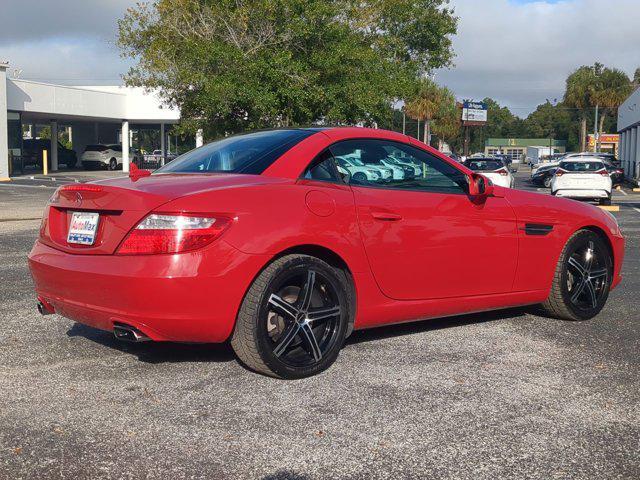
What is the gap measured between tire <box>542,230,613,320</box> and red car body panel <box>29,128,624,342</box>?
0.49 feet

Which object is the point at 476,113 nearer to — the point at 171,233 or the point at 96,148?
the point at 96,148

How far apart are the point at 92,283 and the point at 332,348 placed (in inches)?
56.8

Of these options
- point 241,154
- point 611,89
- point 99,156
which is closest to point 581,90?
point 611,89

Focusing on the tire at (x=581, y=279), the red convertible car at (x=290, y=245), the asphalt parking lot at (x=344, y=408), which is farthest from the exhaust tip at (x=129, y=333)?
the tire at (x=581, y=279)

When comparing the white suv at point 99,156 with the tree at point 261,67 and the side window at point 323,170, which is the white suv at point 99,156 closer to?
the tree at point 261,67

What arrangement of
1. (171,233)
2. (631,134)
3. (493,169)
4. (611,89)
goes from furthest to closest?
(611,89), (631,134), (493,169), (171,233)

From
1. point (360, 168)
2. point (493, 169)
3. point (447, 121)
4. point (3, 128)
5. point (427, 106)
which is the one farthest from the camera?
point (447, 121)

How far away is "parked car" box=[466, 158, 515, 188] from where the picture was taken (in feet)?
80.2

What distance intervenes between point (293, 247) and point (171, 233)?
28.8 inches

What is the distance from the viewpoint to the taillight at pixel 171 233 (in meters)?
4.15

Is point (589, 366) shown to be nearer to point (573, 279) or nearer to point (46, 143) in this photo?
point (573, 279)

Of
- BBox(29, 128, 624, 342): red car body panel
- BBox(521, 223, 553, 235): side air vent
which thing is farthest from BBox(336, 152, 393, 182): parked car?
BBox(521, 223, 553, 235): side air vent

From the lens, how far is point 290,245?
14.5 feet

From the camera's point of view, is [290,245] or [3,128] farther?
[3,128]
